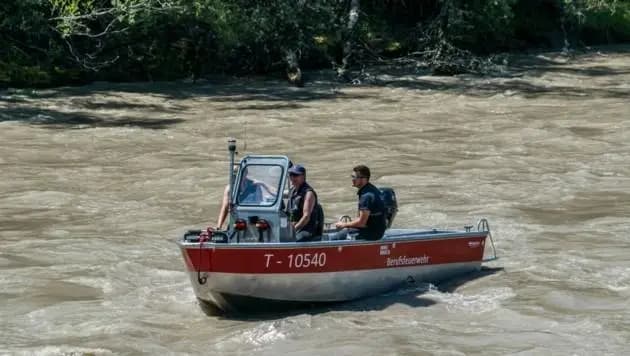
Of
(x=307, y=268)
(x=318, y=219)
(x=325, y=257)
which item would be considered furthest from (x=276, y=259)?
(x=318, y=219)

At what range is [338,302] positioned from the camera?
13852 millimetres

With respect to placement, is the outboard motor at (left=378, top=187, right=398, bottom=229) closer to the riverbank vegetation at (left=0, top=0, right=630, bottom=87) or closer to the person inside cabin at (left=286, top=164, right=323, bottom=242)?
the person inside cabin at (left=286, top=164, right=323, bottom=242)

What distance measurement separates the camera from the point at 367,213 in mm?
13688

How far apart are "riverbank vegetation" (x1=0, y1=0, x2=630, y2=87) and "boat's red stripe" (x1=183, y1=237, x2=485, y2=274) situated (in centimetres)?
1649

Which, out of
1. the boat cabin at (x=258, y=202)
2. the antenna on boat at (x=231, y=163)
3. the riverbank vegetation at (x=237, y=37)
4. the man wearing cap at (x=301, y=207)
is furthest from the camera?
the riverbank vegetation at (x=237, y=37)

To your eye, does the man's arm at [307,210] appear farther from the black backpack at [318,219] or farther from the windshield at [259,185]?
the windshield at [259,185]

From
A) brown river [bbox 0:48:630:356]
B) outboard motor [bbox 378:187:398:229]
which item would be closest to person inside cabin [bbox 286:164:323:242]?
brown river [bbox 0:48:630:356]

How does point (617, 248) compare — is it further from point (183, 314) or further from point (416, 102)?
point (416, 102)

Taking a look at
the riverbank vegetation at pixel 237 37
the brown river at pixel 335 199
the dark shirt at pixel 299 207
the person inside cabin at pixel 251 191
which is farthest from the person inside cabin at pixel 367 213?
the riverbank vegetation at pixel 237 37

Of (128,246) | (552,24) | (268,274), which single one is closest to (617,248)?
(268,274)

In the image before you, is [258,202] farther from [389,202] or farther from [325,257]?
[389,202]

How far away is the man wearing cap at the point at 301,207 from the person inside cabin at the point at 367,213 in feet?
1.47

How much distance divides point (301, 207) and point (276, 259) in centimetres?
83

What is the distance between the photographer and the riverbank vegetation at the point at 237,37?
103 feet
